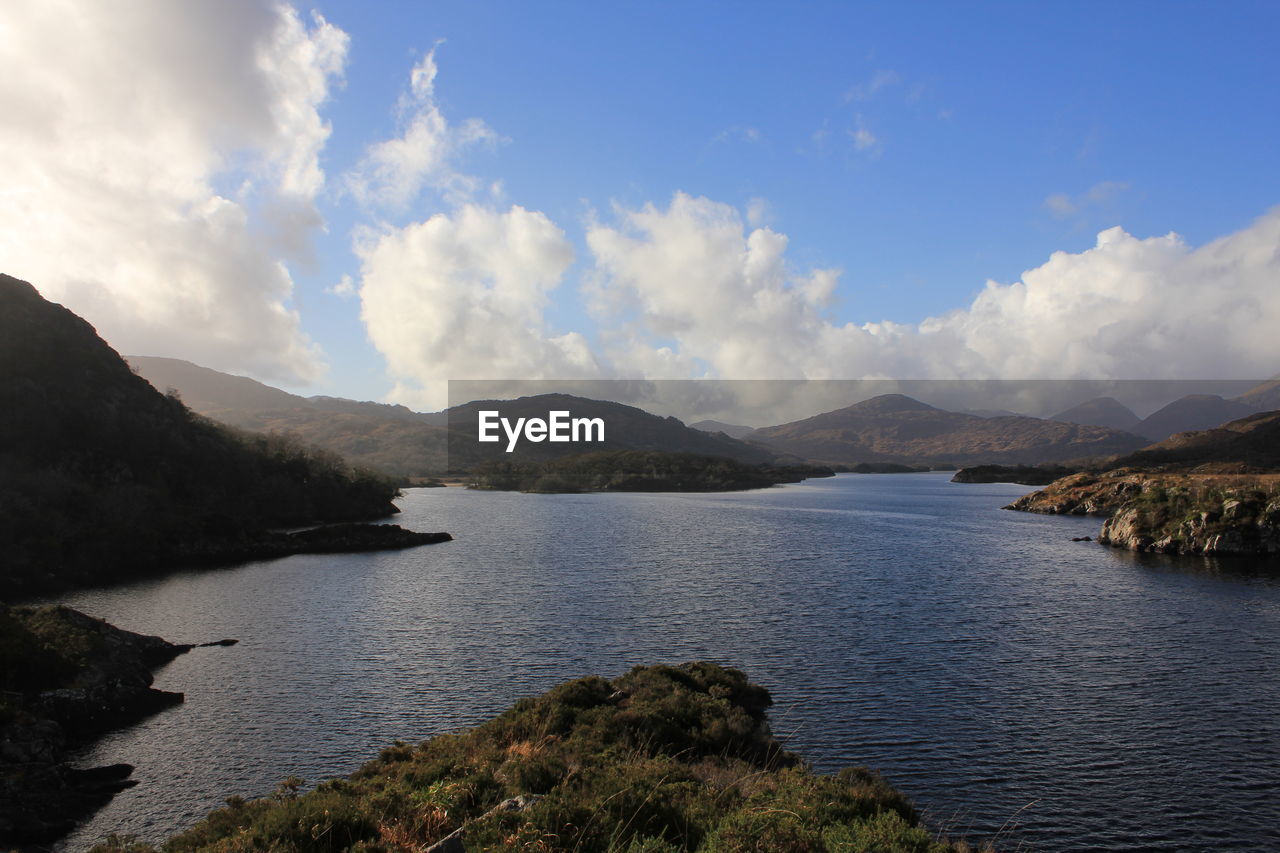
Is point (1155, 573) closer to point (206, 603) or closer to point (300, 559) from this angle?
point (206, 603)

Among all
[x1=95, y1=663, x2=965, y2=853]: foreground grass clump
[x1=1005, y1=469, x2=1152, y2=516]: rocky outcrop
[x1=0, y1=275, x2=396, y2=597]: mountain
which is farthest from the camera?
[x1=1005, y1=469, x2=1152, y2=516]: rocky outcrop

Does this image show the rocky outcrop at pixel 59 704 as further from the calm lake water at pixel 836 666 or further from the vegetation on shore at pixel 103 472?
the vegetation on shore at pixel 103 472

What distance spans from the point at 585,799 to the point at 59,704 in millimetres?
34275

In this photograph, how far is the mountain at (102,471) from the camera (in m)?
81.8

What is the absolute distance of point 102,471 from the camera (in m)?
103

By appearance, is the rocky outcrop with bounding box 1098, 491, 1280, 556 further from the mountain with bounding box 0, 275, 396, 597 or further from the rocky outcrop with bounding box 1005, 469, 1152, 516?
the mountain with bounding box 0, 275, 396, 597

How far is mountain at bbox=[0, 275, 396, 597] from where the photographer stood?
81812 mm

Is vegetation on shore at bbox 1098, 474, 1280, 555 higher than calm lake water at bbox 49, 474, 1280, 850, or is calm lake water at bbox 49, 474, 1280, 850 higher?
vegetation on shore at bbox 1098, 474, 1280, 555

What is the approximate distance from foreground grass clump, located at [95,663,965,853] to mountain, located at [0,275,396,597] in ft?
225

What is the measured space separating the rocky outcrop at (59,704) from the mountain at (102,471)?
35839 millimetres

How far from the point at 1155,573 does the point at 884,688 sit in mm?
59945

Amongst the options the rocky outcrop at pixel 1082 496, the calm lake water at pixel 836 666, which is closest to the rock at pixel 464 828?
the calm lake water at pixel 836 666

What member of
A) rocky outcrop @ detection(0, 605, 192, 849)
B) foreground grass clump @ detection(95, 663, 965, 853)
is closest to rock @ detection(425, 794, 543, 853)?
foreground grass clump @ detection(95, 663, 965, 853)

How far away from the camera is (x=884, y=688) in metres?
38.5
